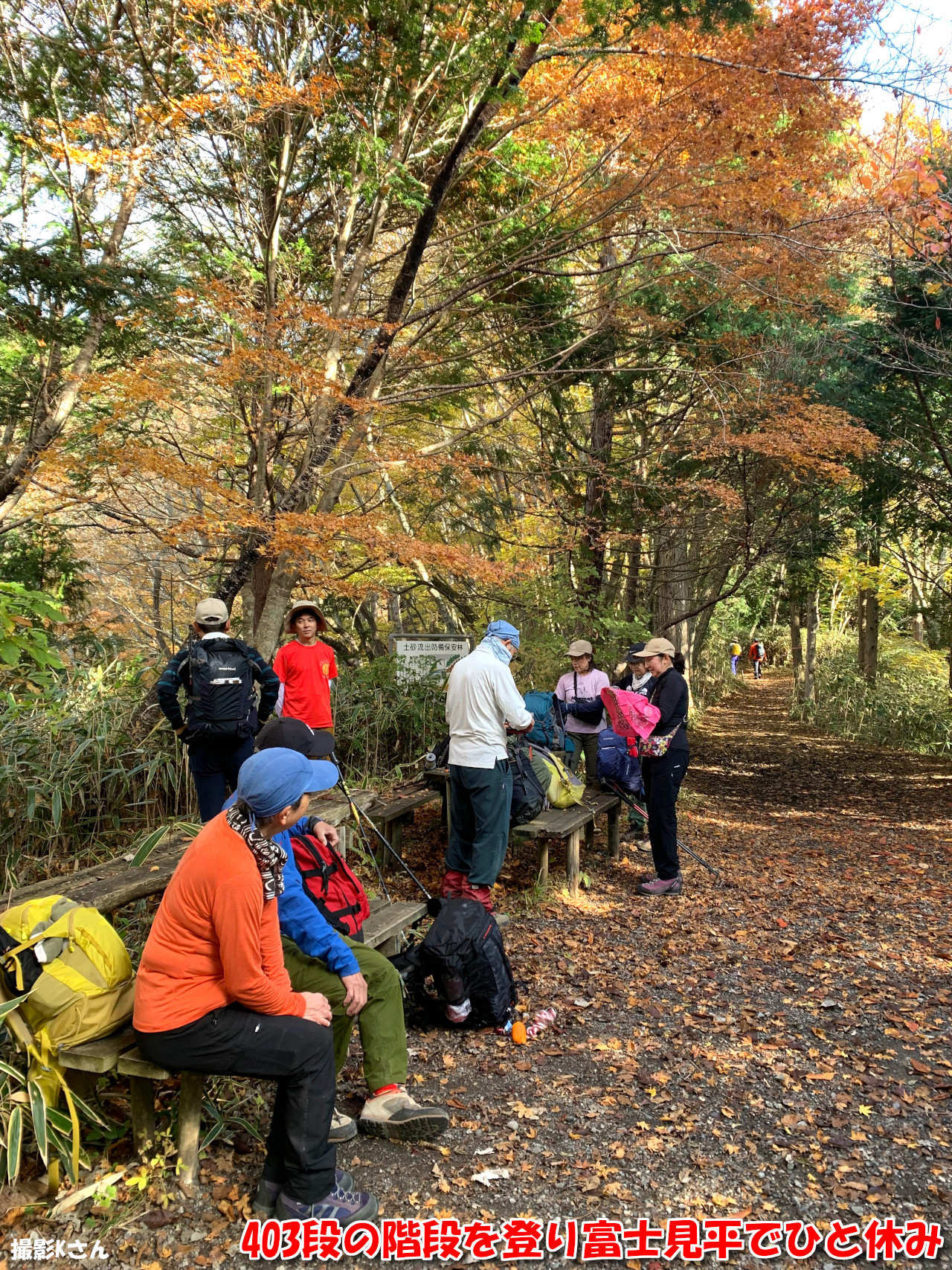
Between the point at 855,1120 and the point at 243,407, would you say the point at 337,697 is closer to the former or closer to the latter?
the point at 243,407

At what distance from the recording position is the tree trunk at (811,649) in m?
18.8

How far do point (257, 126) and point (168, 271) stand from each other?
1.99m

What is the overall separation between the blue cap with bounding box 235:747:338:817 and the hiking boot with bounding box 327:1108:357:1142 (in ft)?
4.55

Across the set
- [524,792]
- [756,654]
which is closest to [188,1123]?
[524,792]

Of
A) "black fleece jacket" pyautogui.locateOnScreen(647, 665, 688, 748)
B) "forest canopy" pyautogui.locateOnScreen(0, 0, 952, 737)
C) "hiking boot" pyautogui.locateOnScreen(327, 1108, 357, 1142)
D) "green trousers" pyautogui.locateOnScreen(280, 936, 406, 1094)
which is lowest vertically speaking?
"hiking boot" pyautogui.locateOnScreen(327, 1108, 357, 1142)

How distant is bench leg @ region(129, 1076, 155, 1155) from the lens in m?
2.78

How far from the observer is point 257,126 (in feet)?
28.9

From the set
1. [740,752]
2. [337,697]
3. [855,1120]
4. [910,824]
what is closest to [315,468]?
[337,697]

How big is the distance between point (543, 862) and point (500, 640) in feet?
6.10

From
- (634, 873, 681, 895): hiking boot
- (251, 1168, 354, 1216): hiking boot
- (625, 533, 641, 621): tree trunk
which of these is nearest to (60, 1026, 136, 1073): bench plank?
(251, 1168, 354, 1216): hiking boot

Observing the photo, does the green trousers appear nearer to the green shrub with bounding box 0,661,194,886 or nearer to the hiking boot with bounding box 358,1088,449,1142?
the hiking boot with bounding box 358,1088,449,1142

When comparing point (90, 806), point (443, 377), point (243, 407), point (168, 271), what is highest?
point (168, 271)

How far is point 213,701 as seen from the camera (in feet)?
16.7

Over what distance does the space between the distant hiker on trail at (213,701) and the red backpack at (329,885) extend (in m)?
1.96
